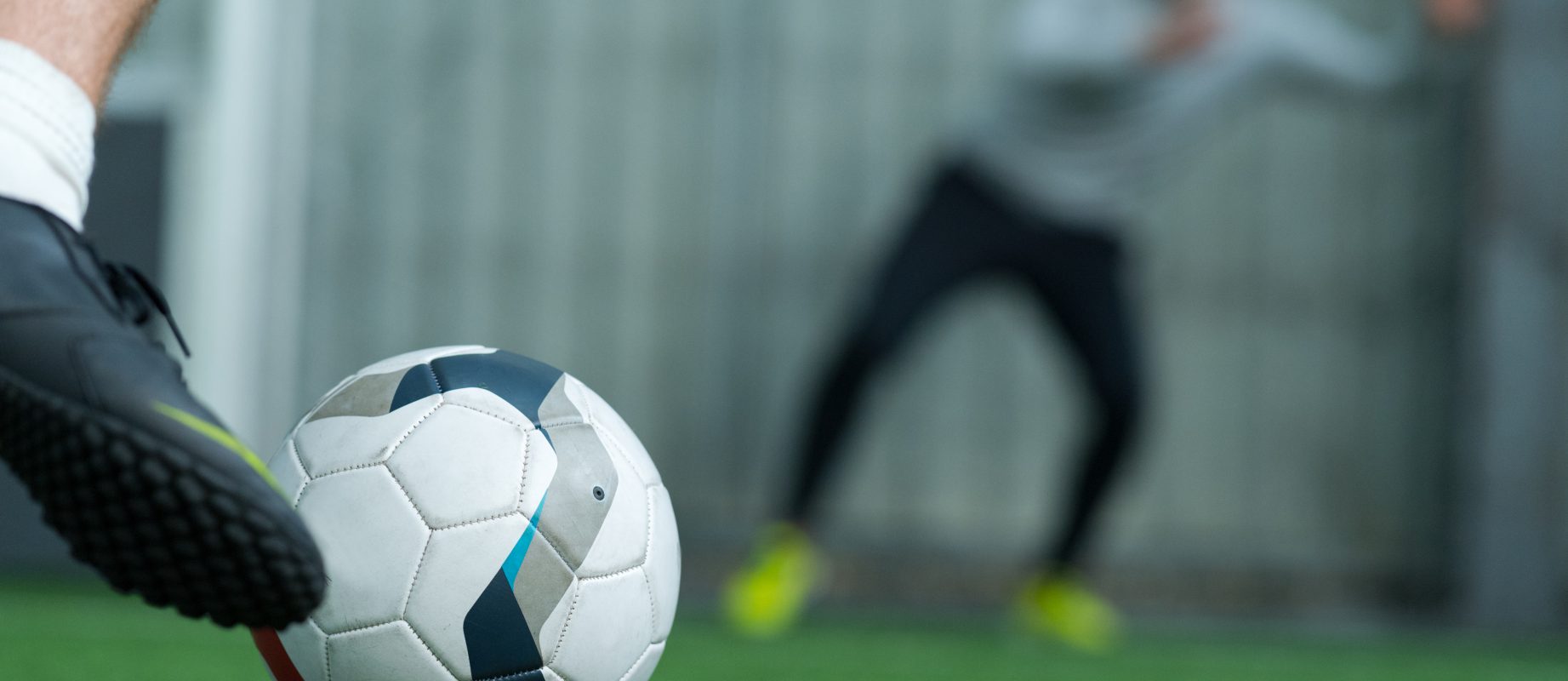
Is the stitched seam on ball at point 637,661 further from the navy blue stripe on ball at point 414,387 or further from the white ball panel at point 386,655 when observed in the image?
the navy blue stripe on ball at point 414,387

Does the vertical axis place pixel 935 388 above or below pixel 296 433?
below

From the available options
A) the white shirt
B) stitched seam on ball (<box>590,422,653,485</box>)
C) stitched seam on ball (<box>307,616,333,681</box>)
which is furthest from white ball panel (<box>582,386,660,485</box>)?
the white shirt

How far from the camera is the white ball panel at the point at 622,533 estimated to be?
1710 millimetres

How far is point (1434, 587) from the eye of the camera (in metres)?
5.73

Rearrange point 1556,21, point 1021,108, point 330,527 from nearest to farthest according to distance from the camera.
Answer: point 330,527 < point 1021,108 < point 1556,21

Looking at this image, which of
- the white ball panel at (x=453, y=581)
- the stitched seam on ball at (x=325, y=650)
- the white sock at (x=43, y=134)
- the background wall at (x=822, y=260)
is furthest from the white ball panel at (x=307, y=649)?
the background wall at (x=822, y=260)

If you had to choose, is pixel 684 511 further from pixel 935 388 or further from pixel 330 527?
pixel 330 527

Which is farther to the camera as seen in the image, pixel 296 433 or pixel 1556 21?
pixel 1556 21

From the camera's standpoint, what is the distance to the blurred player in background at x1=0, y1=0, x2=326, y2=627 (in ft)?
4.60

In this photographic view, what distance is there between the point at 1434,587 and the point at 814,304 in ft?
7.53

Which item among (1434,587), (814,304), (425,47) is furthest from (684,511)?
(1434,587)

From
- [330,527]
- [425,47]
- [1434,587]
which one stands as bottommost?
[1434,587]

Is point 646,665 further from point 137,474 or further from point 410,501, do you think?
point 137,474

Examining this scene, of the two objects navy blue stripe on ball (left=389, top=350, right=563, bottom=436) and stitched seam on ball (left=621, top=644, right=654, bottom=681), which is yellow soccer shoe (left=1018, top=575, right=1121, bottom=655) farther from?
navy blue stripe on ball (left=389, top=350, right=563, bottom=436)
